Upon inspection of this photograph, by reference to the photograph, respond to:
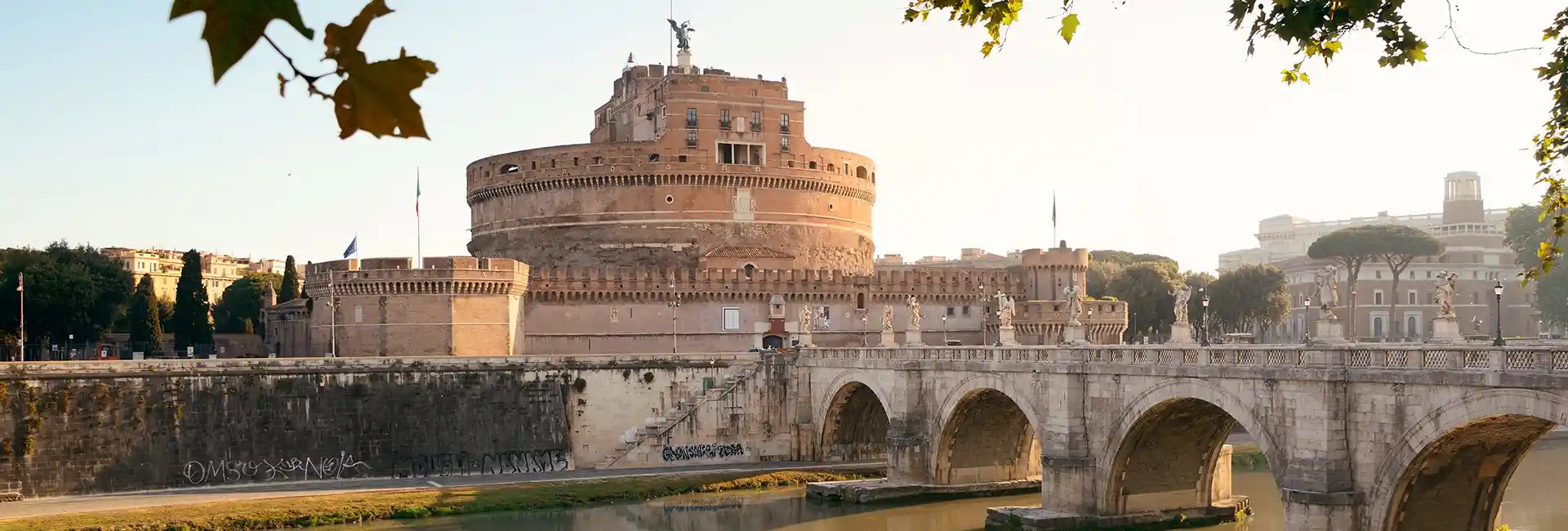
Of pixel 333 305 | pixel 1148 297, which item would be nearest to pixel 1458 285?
pixel 1148 297

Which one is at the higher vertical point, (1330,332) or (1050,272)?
(1050,272)

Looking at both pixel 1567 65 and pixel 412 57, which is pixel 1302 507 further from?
pixel 412 57

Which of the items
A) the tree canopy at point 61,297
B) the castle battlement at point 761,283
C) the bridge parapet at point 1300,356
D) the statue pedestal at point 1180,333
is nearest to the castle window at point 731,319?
the castle battlement at point 761,283

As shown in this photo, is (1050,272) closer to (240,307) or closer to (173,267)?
(240,307)

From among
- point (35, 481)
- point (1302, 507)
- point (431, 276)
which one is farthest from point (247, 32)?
point (431, 276)

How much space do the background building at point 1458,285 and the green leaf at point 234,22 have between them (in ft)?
262

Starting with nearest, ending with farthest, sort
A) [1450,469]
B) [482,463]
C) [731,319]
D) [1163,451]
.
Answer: [1450,469] → [1163,451] → [482,463] → [731,319]

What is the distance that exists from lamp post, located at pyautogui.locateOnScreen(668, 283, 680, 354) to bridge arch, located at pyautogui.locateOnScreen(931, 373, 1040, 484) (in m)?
17.0

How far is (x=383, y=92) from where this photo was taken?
3516 millimetres

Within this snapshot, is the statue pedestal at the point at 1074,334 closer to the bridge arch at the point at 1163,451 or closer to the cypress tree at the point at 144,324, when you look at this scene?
the bridge arch at the point at 1163,451

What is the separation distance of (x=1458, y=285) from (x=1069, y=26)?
281 feet

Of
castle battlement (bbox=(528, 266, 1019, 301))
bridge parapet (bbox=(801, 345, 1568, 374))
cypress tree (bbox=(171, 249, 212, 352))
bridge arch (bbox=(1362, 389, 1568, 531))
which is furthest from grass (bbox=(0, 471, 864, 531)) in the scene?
cypress tree (bbox=(171, 249, 212, 352))

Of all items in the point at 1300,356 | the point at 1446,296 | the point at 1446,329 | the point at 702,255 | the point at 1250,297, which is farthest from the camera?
the point at 1250,297

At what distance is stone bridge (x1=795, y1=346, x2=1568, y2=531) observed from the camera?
891 inches
